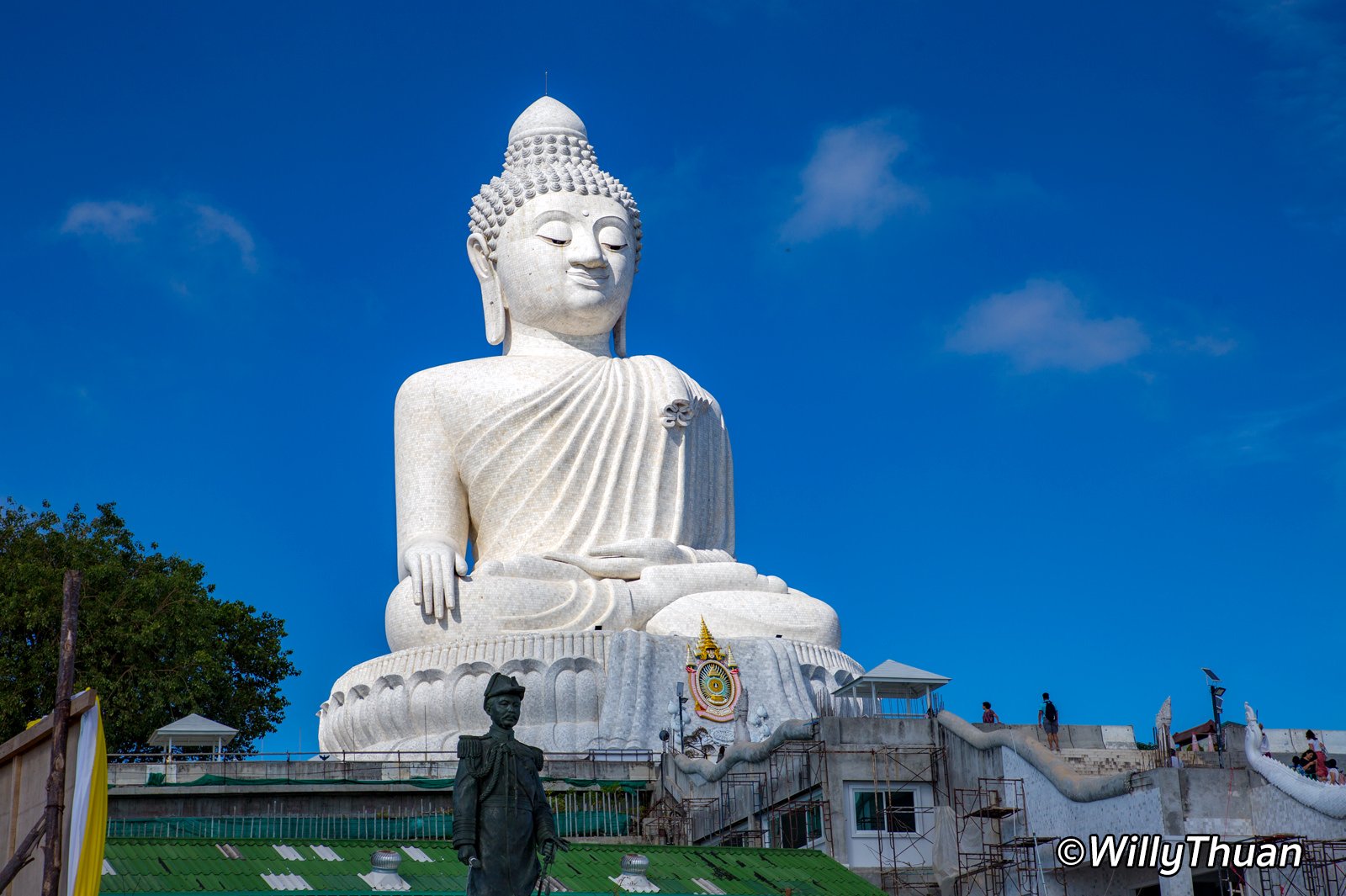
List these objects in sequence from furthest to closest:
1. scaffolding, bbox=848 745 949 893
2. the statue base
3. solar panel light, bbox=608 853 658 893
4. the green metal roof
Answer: the statue base, scaffolding, bbox=848 745 949 893, solar panel light, bbox=608 853 658 893, the green metal roof

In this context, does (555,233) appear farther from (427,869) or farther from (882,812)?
(427,869)

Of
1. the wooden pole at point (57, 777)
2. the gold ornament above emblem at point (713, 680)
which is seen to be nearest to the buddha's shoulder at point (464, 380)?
the gold ornament above emblem at point (713, 680)

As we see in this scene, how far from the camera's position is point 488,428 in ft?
89.5

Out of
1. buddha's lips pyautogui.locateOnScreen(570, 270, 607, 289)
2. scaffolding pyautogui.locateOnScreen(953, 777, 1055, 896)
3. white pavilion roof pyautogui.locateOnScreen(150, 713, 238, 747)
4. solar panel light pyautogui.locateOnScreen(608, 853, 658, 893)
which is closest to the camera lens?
solar panel light pyautogui.locateOnScreen(608, 853, 658, 893)

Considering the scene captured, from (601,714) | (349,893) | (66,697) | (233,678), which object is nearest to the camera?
(66,697)

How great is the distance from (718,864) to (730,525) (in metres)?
13.0

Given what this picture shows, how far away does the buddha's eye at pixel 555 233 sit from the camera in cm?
2825

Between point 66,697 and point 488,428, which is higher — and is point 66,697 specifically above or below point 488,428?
below

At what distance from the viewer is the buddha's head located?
28250 mm

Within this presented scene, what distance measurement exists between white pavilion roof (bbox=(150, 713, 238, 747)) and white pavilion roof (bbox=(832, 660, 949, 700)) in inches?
293

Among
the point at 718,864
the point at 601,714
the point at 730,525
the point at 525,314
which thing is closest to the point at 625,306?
the point at 525,314

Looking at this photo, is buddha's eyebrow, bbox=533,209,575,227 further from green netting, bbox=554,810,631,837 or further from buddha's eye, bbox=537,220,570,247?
green netting, bbox=554,810,631,837

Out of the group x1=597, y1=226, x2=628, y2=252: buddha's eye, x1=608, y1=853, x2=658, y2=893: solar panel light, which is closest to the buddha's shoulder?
x1=597, y1=226, x2=628, y2=252: buddha's eye

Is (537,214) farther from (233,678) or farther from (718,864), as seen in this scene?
(718,864)
